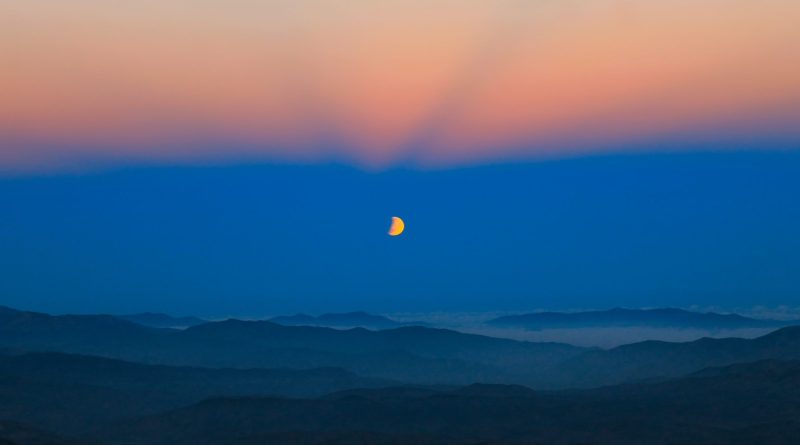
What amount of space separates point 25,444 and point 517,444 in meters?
98.7

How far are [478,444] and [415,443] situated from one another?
21298 millimetres

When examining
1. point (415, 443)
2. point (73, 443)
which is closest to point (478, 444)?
point (415, 443)

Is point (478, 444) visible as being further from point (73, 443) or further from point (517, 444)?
point (73, 443)

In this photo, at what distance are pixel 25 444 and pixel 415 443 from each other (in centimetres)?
7871

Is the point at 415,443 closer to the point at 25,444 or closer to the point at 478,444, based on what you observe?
the point at 478,444

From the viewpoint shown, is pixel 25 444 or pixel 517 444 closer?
pixel 517 444

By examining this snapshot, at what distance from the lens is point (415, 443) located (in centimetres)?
19925

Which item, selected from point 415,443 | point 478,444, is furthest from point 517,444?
point 415,443

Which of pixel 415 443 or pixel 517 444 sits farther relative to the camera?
pixel 415 443

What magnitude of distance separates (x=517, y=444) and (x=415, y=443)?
24373 millimetres

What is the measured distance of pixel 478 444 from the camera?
181625 millimetres

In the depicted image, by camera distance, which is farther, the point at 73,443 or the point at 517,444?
the point at 73,443

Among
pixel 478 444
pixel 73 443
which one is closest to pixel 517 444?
pixel 478 444

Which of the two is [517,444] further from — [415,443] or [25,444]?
[25,444]
